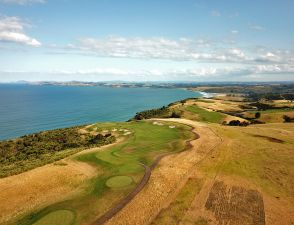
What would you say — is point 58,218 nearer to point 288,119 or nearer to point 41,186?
point 41,186

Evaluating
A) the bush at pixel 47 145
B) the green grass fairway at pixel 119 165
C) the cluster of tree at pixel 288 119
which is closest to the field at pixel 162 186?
the green grass fairway at pixel 119 165

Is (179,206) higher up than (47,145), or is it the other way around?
(179,206)

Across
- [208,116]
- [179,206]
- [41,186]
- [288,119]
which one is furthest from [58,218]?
[288,119]

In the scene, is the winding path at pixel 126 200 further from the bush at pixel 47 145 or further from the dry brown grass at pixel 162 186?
the bush at pixel 47 145

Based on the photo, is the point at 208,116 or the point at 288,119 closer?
the point at 288,119

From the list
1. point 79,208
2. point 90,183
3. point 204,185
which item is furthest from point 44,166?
point 204,185

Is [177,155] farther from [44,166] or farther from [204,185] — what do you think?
[44,166]

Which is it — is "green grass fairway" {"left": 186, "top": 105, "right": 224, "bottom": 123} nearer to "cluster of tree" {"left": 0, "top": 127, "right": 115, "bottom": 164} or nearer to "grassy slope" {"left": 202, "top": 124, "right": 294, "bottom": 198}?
"grassy slope" {"left": 202, "top": 124, "right": 294, "bottom": 198}
